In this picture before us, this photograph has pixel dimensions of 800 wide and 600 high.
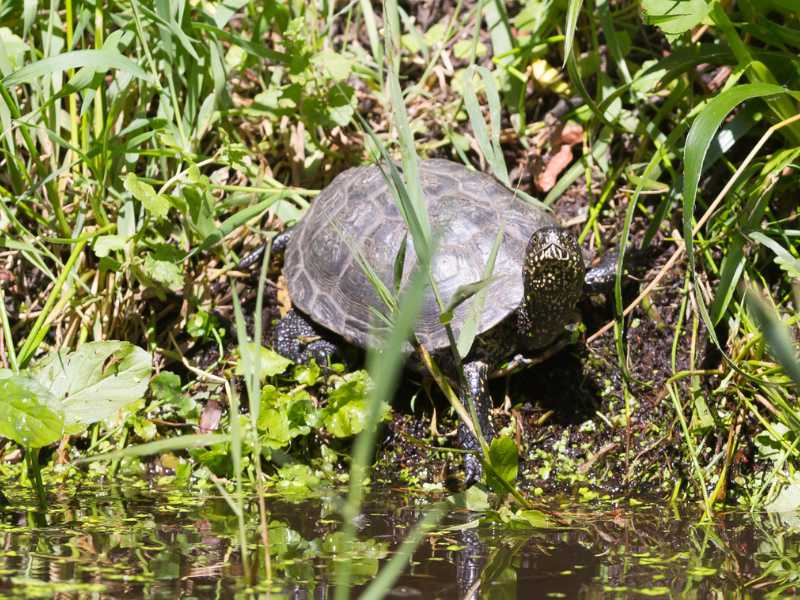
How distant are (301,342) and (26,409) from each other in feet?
4.43

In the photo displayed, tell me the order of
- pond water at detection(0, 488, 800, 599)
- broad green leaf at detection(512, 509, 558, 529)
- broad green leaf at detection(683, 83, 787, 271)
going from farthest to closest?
1. broad green leaf at detection(683, 83, 787, 271)
2. broad green leaf at detection(512, 509, 558, 529)
3. pond water at detection(0, 488, 800, 599)

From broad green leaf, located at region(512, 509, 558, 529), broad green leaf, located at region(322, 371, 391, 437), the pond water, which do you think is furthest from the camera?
broad green leaf, located at region(322, 371, 391, 437)

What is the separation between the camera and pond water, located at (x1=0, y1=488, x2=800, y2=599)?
2.34 metres

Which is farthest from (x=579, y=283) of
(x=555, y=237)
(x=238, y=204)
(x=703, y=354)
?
(x=238, y=204)

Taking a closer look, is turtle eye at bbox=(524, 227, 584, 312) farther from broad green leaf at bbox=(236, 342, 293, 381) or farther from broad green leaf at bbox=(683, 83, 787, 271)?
broad green leaf at bbox=(236, 342, 293, 381)

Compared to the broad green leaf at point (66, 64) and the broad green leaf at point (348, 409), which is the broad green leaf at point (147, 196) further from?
the broad green leaf at point (348, 409)

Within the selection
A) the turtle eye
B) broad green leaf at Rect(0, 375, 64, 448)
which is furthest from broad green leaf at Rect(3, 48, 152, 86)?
the turtle eye

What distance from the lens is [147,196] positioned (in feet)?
11.5

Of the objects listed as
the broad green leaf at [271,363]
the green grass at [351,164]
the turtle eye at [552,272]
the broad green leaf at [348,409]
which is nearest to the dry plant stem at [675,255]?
the green grass at [351,164]

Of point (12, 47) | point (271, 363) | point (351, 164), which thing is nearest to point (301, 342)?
point (271, 363)

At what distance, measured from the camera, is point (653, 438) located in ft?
11.3

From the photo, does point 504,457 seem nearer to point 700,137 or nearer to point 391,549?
point 391,549

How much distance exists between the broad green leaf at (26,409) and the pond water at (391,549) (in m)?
0.33

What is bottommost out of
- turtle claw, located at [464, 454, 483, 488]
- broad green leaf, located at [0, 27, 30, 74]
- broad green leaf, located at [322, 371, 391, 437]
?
turtle claw, located at [464, 454, 483, 488]
